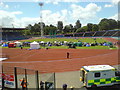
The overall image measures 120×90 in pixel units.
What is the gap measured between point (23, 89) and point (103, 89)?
19.3 ft

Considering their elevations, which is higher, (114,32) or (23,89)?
(114,32)

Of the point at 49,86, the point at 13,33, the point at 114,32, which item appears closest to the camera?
the point at 49,86

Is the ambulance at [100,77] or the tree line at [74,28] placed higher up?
the tree line at [74,28]

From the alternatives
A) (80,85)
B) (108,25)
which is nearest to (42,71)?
(80,85)

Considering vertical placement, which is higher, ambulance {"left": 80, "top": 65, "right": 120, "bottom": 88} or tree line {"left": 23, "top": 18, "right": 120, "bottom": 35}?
tree line {"left": 23, "top": 18, "right": 120, "bottom": 35}

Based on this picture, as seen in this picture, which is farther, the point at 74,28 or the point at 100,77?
the point at 74,28

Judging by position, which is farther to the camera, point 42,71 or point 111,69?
point 42,71

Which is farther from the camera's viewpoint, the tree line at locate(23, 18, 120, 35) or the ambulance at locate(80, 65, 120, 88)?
the tree line at locate(23, 18, 120, 35)

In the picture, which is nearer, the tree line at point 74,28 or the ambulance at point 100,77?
the ambulance at point 100,77

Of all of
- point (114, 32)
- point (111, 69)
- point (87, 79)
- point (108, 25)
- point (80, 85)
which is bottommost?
point (80, 85)

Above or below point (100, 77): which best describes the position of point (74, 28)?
above

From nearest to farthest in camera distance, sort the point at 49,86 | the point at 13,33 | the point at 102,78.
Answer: the point at 49,86 → the point at 102,78 → the point at 13,33

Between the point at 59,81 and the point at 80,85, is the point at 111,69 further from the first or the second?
the point at 59,81

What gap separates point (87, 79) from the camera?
30.4 feet
